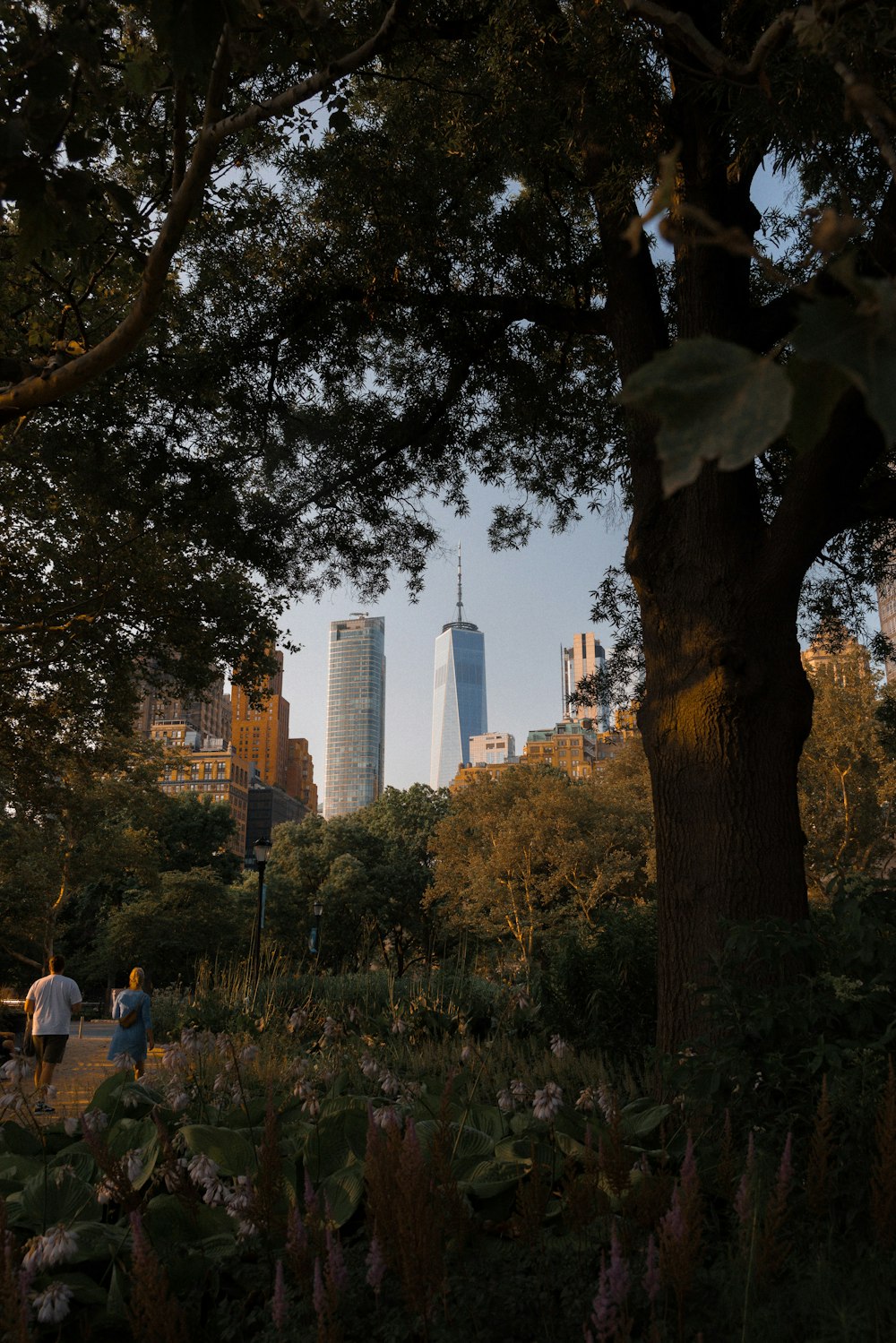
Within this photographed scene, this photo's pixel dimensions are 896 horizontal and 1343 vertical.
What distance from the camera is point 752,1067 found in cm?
387

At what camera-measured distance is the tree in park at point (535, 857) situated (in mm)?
28719

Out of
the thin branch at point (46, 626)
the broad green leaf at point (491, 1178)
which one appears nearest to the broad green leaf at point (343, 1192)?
the broad green leaf at point (491, 1178)

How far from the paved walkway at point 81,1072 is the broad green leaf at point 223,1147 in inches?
43.9

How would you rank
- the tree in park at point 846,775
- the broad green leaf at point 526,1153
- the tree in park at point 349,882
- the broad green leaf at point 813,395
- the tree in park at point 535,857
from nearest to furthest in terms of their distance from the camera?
the broad green leaf at point 813,395 → the broad green leaf at point 526,1153 → the tree in park at point 846,775 → the tree in park at point 535,857 → the tree in park at point 349,882

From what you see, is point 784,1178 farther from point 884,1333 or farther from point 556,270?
point 556,270

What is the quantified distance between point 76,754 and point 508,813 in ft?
61.0

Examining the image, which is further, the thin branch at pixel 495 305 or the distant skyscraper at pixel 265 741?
the distant skyscraper at pixel 265 741

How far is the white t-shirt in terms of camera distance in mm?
9141

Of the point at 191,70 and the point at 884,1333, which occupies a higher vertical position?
the point at 191,70

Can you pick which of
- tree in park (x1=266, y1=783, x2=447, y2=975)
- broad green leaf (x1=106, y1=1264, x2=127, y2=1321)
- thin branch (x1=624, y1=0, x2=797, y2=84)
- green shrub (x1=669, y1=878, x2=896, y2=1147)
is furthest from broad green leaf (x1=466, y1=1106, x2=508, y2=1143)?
tree in park (x1=266, y1=783, x2=447, y2=975)

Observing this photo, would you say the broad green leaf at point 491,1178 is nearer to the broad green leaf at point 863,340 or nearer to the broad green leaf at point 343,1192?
the broad green leaf at point 343,1192

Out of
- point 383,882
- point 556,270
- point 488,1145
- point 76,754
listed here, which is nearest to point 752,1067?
point 488,1145

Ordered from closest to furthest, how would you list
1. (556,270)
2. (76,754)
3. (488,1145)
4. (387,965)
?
(488,1145), (556,270), (387,965), (76,754)

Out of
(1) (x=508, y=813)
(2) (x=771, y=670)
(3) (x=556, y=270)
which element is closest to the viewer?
(2) (x=771, y=670)
